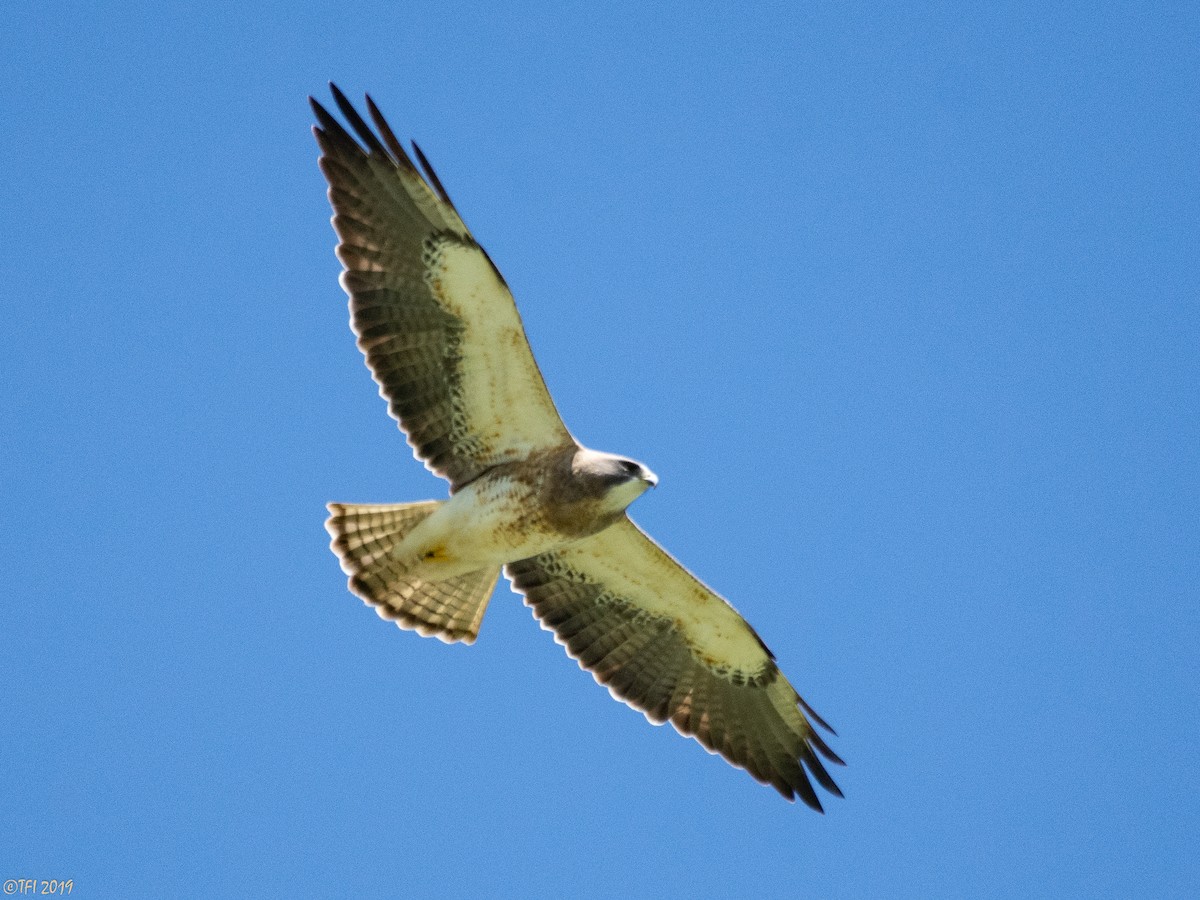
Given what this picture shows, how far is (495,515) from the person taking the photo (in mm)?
9930

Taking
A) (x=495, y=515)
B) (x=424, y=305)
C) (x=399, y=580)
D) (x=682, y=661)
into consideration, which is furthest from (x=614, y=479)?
(x=682, y=661)

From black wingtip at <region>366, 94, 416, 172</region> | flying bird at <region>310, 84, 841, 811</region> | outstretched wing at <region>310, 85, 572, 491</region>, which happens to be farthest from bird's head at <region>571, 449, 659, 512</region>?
black wingtip at <region>366, 94, 416, 172</region>

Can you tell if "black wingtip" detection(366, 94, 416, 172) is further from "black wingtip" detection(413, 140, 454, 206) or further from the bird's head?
the bird's head

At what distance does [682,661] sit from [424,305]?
313 centimetres

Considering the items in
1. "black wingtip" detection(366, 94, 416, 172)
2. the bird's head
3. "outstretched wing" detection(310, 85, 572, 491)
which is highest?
"black wingtip" detection(366, 94, 416, 172)

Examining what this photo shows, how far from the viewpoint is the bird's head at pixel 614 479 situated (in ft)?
31.0

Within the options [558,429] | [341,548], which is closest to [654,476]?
[558,429]

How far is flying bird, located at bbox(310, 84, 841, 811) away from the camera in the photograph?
9.65m

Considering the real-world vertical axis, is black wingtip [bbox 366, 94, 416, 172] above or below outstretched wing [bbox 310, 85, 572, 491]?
above

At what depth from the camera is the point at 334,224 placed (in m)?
9.70

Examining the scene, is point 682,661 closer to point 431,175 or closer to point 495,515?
point 495,515

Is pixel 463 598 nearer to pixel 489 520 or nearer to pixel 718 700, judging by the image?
pixel 489 520

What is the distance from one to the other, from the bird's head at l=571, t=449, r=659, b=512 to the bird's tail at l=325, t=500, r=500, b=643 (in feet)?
3.73

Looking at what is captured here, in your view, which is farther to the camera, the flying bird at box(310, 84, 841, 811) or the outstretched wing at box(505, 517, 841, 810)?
the outstretched wing at box(505, 517, 841, 810)
